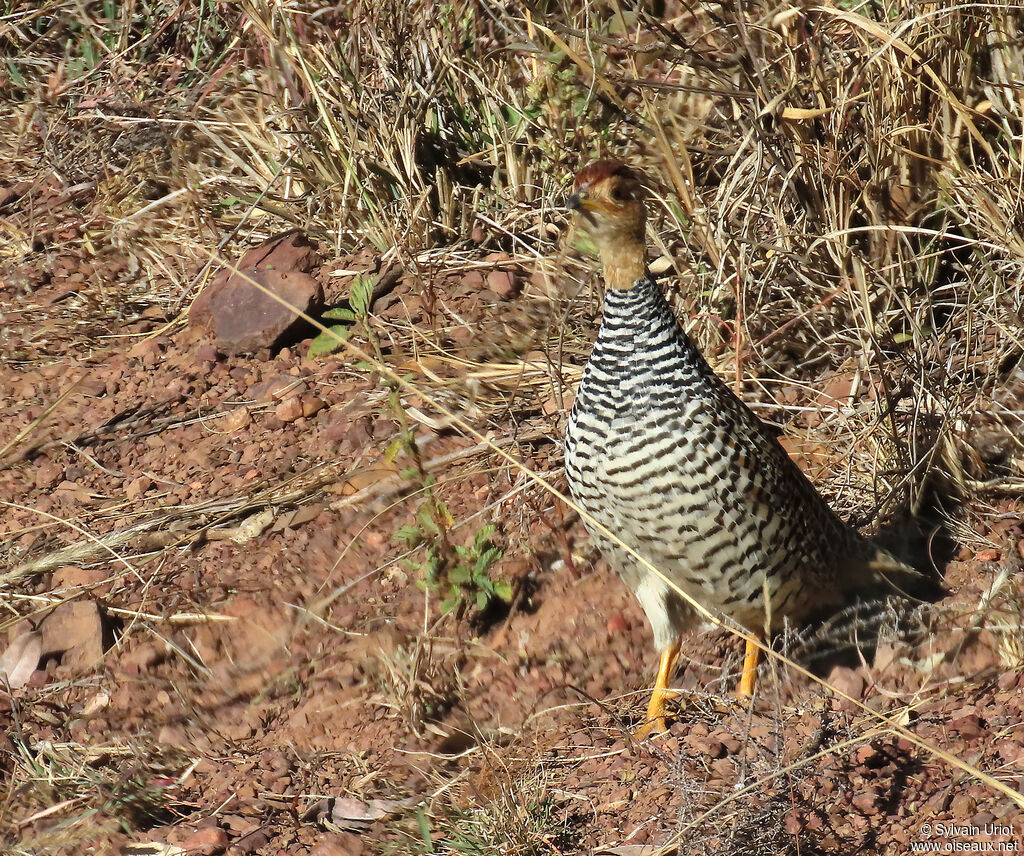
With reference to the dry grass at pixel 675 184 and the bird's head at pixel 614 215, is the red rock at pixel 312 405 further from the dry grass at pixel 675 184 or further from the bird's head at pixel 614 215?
the bird's head at pixel 614 215

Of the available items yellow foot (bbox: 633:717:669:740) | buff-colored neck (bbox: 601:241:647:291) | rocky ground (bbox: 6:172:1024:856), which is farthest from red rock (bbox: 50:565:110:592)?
buff-colored neck (bbox: 601:241:647:291)

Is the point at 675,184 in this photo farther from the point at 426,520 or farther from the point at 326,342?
the point at 426,520

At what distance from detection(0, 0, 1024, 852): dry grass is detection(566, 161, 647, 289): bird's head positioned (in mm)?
645

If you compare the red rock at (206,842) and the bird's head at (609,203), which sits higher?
the bird's head at (609,203)

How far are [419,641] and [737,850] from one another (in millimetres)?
1302

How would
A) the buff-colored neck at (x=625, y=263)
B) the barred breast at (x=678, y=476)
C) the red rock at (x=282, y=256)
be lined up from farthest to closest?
the red rock at (x=282, y=256) < the buff-colored neck at (x=625, y=263) < the barred breast at (x=678, y=476)

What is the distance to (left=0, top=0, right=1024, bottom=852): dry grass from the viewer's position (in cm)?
405

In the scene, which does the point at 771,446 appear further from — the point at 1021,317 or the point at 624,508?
the point at 1021,317

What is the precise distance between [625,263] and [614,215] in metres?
0.14

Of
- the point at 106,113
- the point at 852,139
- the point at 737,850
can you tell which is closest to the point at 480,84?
the point at 852,139

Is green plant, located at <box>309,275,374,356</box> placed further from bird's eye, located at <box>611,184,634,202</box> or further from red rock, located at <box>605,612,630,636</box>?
red rock, located at <box>605,612,630,636</box>

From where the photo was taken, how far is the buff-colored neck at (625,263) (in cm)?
329

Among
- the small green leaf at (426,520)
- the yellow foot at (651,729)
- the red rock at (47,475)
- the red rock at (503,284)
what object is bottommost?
the red rock at (47,475)

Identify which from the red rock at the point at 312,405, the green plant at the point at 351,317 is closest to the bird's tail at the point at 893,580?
the green plant at the point at 351,317
